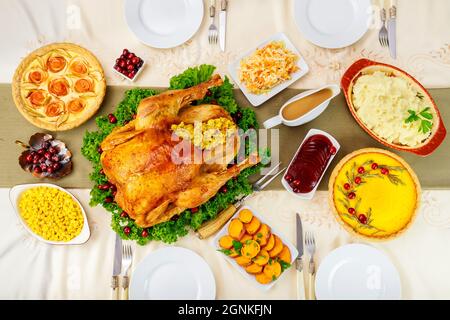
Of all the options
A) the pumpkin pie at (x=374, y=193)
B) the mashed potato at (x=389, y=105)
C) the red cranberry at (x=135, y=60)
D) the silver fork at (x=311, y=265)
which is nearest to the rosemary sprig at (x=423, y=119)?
the mashed potato at (x=389, y=105)

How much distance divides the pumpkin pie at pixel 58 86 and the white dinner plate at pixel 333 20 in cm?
99

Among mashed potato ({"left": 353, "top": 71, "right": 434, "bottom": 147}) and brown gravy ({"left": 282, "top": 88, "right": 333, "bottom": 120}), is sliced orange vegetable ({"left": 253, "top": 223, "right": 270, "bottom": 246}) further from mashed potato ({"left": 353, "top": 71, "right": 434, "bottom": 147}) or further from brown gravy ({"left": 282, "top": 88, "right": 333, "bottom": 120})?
mashed potato ({"left": 353, "top": 71, "right": 434, "bottom": 147})

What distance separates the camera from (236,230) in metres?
1.67

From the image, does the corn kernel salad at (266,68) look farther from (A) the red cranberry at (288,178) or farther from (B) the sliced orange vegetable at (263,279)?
(B) the sliced orange vegetable at (263,279)

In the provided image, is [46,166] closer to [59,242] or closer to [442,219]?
[59,242]

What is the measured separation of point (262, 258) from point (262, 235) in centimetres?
10

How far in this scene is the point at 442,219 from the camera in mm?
1773

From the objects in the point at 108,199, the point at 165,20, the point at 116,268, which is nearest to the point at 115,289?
the point at 116,268

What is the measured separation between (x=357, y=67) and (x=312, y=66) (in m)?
0.22

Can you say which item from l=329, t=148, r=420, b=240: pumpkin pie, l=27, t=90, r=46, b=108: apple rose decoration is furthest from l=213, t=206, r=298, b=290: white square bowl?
l=27, t=90, r=46, b=108: apple rose decoration

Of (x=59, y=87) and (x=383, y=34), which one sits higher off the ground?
(x=383, y=34)

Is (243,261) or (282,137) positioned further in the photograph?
(282,137)

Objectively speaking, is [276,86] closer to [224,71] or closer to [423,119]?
[224,71]
